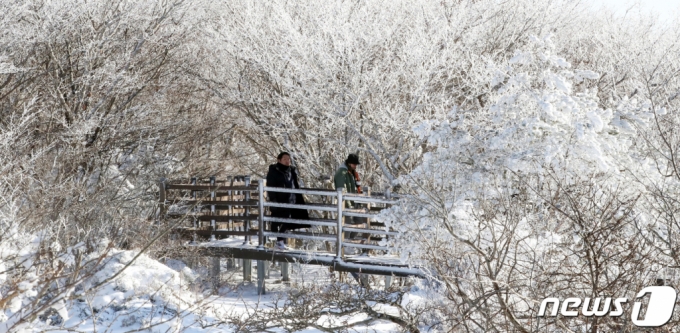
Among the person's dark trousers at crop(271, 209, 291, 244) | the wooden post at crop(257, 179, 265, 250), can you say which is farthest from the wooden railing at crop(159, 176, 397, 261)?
the person's dark trousers at crop(271, 209, 291, 244)

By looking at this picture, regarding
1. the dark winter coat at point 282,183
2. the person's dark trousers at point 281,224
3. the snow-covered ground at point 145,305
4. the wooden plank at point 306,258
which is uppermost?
the dark winter coat at point 282,183

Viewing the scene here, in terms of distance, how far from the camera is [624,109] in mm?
9750

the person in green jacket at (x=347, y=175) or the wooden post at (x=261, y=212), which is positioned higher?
the person in green jacket at (x=347, y=175)

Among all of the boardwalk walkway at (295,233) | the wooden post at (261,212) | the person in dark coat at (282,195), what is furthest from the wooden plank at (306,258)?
the person in dark coat at (282,195)

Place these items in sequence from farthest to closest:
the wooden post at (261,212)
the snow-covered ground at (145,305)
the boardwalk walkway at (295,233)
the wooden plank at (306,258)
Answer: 1. the wooden post at (261,212)
2. the boardwalk walkway at (295,233)
3. the wooden plank at (306,258)
4. the snow-covered ground at (145,305)

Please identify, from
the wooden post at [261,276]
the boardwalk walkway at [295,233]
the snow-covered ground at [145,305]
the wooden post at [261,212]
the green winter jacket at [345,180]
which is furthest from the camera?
the wooden post at [261,276]

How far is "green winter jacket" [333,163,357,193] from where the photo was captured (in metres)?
11.2

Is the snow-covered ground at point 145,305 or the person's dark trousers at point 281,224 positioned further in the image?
the person's dark trousers at point 281,224

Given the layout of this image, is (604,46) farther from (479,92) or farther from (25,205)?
(25,205)

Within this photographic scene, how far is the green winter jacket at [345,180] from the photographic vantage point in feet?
36.7

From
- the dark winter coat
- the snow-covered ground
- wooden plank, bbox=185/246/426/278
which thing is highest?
the dark winter coat

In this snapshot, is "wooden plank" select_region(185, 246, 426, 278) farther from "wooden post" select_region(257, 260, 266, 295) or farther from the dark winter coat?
the dark winter coat

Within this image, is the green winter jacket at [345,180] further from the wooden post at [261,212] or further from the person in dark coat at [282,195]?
the wooden post at [261,212]

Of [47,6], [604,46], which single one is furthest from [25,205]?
[604,46]
